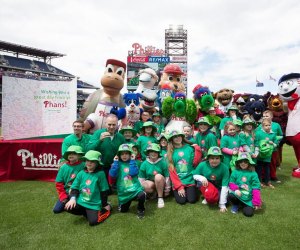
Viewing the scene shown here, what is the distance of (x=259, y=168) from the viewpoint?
5.16 m

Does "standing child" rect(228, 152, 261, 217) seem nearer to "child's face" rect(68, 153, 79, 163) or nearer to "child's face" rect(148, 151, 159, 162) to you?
"child's face" rect(148, 151, 159, 162)

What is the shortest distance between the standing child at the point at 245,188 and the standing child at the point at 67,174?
90.1 inches

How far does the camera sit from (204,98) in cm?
584

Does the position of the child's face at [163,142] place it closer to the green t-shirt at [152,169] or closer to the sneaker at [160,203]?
the green t-shirt at [152,169]

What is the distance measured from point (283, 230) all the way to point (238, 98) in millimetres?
4927

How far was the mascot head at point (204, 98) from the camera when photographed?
19.2ft

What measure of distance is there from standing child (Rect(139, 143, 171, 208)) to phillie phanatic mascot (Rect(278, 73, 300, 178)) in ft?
10.6

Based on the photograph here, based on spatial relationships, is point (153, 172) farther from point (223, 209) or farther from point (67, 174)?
point (67, 174)

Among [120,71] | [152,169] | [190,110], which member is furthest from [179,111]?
[152,169]

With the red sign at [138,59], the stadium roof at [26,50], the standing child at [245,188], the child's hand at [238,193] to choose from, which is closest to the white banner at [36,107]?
the standing child at [245,188]

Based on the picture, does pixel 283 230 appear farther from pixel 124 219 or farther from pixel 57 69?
pixel 57 69

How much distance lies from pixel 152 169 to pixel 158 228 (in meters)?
1.13

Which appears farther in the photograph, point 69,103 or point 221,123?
point 69,103

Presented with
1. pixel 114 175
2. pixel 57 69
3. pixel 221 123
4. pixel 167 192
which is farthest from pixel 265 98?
pixel 57 69
